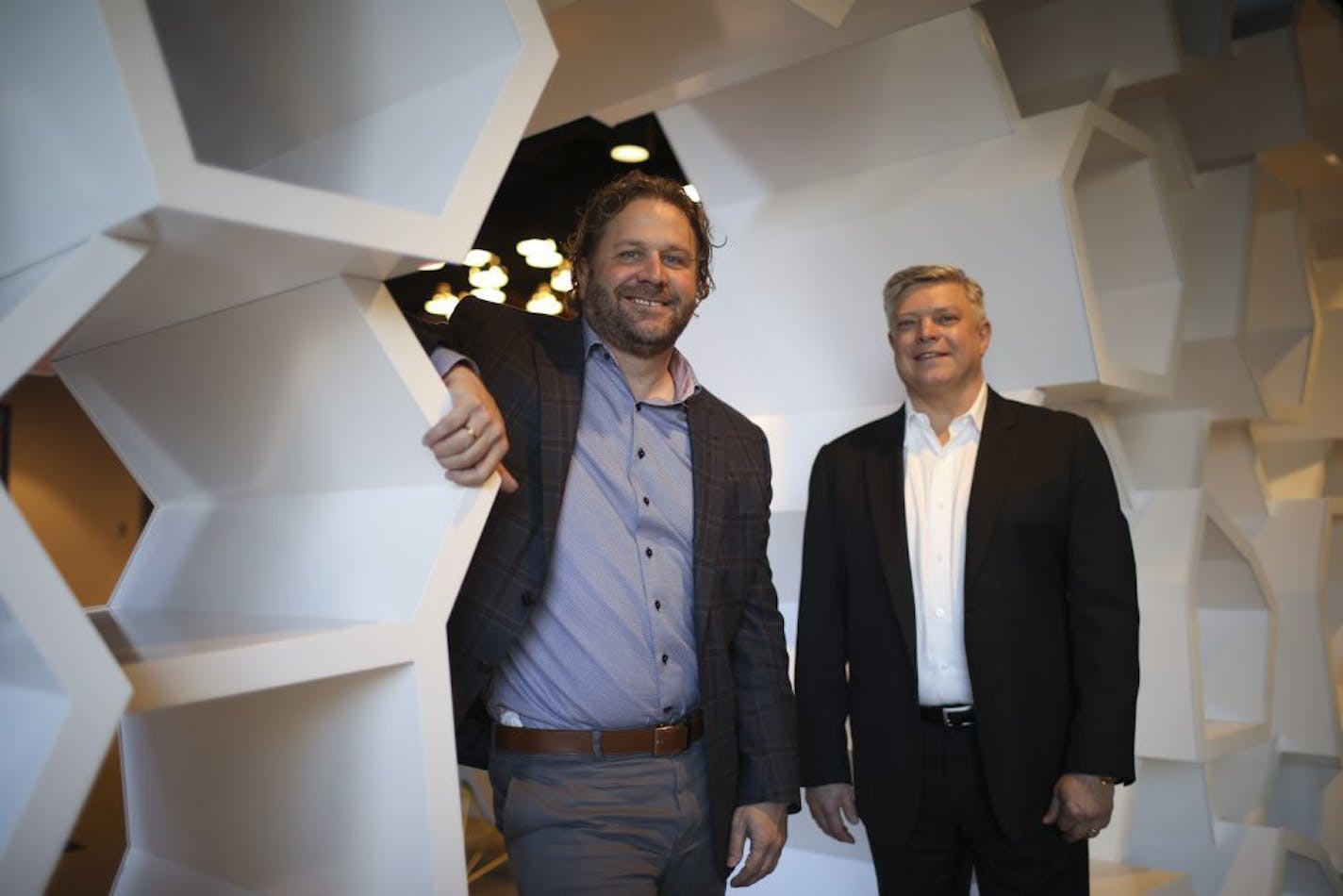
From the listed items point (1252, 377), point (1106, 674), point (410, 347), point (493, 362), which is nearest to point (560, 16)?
point (493, 362)

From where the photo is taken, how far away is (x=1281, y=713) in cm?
377

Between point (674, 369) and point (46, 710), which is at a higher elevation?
point (674, 369)

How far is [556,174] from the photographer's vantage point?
630cm

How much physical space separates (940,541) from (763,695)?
22.7 inches

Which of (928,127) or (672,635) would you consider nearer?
(672,635)

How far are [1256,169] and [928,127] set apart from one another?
65.2 inches

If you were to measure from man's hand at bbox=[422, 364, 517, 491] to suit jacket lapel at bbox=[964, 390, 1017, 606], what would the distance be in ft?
4.14

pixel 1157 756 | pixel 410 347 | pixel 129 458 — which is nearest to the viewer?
pixel 410 347

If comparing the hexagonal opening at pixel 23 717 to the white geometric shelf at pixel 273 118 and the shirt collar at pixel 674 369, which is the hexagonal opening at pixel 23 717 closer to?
the white geometric shelf at pixel 273 118


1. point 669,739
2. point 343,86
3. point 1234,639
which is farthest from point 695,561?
point 1234,639

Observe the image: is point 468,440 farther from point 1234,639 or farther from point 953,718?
point 1234,639

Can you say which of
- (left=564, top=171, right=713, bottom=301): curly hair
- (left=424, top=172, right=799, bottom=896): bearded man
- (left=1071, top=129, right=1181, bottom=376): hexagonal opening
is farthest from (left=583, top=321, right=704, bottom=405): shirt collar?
(left=1071, top=129, right=1181, bottom=376): hexagonal opening

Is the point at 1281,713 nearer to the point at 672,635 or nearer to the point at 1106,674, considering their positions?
the point at 1106,674

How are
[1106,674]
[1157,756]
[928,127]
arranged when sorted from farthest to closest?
[1157,756] → [928,127] → [1106,674]
